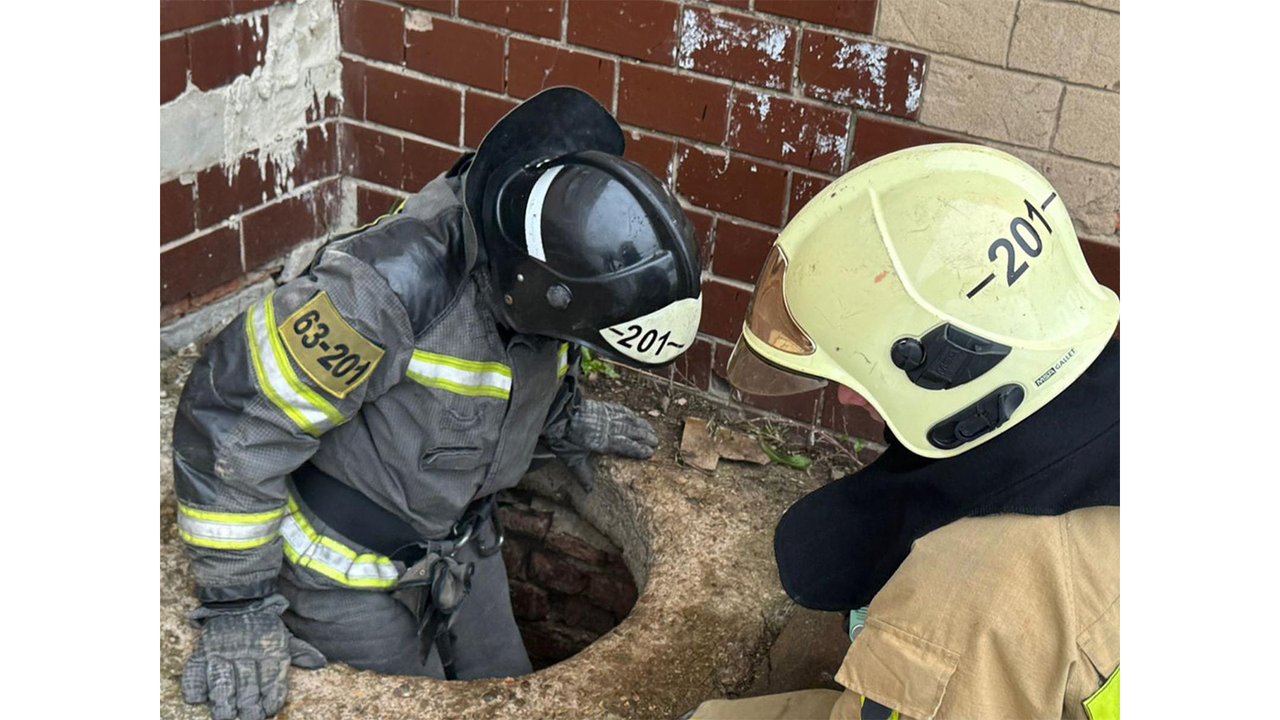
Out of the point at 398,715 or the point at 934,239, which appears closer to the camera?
the point at 934,239

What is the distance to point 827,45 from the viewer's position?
3438mm

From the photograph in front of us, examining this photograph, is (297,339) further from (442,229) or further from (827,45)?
(827,45)

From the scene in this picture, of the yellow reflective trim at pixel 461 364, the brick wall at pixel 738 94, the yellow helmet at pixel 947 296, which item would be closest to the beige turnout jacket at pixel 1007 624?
the yellow helmet at pixel 947 296

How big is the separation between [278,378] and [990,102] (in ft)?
6.56

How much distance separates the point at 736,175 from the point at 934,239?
172 cm

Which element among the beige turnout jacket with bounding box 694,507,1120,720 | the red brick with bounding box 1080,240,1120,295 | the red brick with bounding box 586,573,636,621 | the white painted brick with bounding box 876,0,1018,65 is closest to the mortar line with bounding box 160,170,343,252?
the red brick with bounding box 586,573,636,621

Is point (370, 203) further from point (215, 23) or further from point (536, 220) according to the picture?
point (536, 220)

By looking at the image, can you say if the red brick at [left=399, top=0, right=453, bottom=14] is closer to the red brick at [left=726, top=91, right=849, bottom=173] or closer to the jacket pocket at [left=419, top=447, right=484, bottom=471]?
the red brick at [left=726, top=91, right=849, bottom=173]

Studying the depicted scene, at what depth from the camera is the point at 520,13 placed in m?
3.81

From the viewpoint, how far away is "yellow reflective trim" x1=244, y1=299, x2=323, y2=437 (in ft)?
8.49

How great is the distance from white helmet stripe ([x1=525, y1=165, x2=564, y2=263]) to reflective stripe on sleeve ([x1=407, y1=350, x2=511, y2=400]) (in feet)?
1.21

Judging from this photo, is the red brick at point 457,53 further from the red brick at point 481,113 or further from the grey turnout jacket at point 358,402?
the grey turnout jacket at point 358,402

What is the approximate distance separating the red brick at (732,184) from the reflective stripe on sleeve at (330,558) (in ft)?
4.90

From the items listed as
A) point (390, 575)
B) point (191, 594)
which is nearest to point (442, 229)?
point (390, 575)
